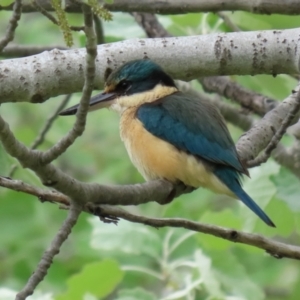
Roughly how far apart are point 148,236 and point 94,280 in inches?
17.3

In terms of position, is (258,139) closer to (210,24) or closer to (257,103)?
(257,103)

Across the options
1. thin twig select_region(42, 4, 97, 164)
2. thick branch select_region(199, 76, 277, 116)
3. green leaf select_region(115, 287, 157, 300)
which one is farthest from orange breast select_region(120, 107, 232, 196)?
thin twig select_region(42, 4, 97, 164)

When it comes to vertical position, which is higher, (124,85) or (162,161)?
(124,85)

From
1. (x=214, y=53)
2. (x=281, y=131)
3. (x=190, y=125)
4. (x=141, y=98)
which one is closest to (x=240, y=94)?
(x=141, y=98)

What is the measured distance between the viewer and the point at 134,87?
3350mm

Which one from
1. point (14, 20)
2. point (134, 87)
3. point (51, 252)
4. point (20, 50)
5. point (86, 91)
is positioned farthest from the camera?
point (20, 50)

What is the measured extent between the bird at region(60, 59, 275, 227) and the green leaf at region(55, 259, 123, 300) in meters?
0.38

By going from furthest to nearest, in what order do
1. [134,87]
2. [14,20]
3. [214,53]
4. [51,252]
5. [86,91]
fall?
[134,87] → [214,53] → [14,20] → [51,252] → [86,91]

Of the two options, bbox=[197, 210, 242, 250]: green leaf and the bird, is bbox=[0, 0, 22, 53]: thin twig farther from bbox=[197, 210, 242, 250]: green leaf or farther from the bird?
bbox=[197, 210, 242, 250]: green leaf

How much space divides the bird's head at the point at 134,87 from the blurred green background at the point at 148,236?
0.45 m

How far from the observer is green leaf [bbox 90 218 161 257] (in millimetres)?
3336

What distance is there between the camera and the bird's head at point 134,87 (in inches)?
120

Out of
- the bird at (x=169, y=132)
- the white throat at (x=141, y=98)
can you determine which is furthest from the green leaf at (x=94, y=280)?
the white throat at (x=141, y=98)

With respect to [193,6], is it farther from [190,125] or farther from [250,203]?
[250,203]
